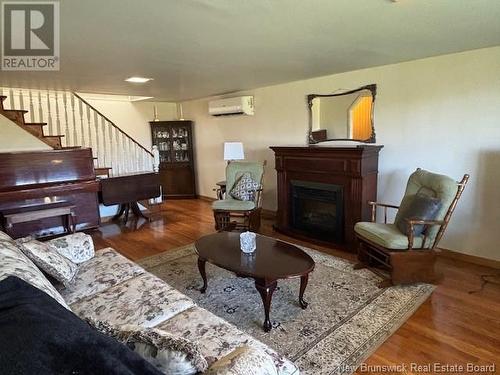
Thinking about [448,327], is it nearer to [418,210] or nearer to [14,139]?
[418,210]

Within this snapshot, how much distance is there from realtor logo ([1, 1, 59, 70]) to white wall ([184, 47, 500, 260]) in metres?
3.15

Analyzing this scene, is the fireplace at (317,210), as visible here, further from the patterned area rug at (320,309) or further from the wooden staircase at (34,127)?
the wooden staircase at (34,127)

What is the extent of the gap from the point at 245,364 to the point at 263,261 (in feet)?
4.44

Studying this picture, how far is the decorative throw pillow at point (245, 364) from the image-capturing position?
3.19 feet

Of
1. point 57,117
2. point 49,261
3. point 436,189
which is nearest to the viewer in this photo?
point 49,261

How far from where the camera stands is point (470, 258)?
3340 millimetres

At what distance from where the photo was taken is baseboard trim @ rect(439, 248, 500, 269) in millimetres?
3184

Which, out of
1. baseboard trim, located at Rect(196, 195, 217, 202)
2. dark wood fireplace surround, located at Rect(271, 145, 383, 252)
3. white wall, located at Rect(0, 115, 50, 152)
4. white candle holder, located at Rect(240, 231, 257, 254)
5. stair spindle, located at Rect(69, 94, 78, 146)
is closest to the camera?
white candle holder, located at Rect(240, 231, 257, 254)

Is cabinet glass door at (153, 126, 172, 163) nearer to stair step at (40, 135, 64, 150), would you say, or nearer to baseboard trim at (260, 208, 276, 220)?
stair step at (40, 135, 64, 150)

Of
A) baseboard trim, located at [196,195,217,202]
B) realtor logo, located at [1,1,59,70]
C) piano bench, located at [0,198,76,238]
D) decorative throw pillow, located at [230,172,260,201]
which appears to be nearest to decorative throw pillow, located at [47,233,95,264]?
→ realtor logo, located at [1,1,59,70]

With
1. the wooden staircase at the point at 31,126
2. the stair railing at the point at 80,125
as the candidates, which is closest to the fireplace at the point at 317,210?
the stair railing at the point at 80,125

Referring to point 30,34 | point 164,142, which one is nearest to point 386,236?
point 30,34

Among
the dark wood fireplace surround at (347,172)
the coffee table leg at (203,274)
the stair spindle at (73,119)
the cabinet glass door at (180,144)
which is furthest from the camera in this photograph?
the cabinet glass door at (180,144)

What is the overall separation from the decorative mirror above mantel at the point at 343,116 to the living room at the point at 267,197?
0.09 ft
